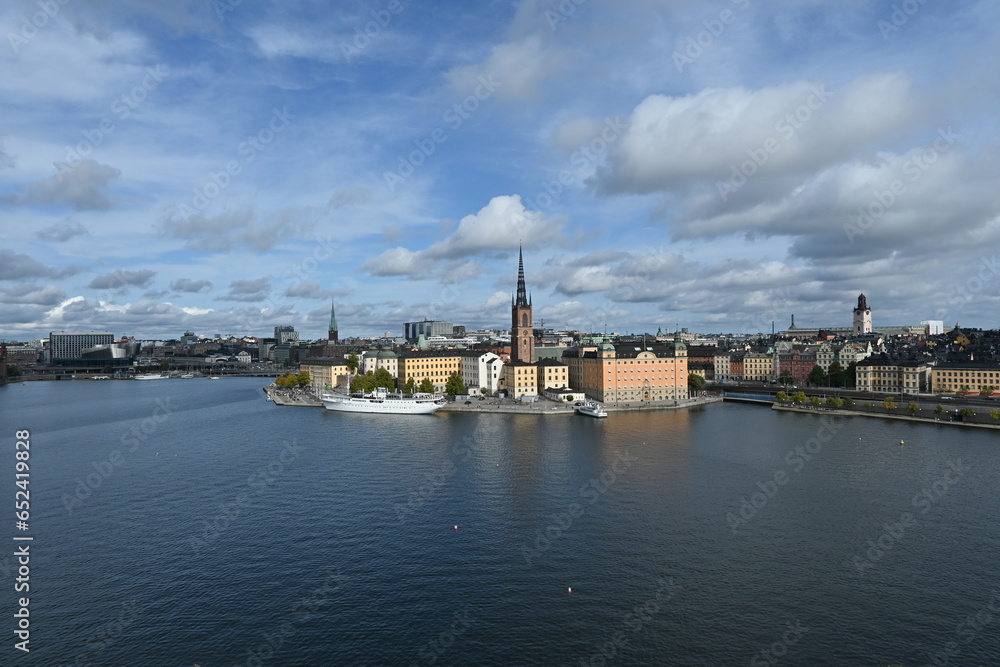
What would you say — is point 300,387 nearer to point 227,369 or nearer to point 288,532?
point 288,532

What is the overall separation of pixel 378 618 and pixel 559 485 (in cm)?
1192

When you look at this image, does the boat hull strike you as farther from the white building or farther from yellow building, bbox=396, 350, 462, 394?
yellow building, bbox=396, 350, 462, 394

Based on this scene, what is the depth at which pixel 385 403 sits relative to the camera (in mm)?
50344

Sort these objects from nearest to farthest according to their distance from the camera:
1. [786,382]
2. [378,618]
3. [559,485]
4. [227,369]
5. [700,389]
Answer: [378,618] → [559,485] → [700,389] → [786,382] → [227,369]

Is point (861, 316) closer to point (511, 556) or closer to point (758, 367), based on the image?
point (758, 367)

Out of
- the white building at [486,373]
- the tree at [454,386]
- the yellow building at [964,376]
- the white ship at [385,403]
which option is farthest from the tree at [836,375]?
the white ship at [385,403]

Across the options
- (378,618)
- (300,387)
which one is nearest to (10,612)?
(378,618)

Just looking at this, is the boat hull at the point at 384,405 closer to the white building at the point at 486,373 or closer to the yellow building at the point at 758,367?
the white building at the point at 486,373

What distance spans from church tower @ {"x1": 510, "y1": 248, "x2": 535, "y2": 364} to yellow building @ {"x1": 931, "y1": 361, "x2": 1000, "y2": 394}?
3591 centimetres

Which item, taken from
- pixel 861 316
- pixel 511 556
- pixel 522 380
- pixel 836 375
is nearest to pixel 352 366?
pixel 522 380

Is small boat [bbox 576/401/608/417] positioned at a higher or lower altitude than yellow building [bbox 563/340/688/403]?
Result: lower

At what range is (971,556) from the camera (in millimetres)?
16703

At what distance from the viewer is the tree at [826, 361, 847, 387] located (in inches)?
2467

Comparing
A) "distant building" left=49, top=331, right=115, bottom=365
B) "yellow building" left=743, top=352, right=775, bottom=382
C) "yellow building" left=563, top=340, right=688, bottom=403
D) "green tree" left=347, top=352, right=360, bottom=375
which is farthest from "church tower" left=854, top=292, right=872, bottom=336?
"distant building" left=49, top=331, right=115, bottom=365
